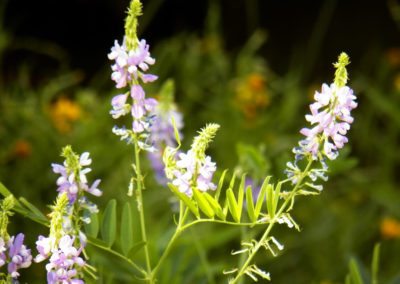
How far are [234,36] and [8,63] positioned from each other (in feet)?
3.61

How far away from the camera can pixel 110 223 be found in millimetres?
1194

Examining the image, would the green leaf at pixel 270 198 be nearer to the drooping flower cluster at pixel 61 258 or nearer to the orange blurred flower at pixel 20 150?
the drooping flower cluster at pixel 61 258

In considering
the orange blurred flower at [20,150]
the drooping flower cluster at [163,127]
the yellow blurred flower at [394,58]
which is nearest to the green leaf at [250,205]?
the drooping flower cluster at [163,127]

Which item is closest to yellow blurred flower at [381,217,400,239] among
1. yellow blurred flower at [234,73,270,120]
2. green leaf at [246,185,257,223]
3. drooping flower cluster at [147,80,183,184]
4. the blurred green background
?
the blurred green background

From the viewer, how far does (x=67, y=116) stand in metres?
2.65

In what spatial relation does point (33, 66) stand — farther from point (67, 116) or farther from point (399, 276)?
point (399, 276)

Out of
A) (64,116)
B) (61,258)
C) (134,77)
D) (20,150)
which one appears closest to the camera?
(61,258)

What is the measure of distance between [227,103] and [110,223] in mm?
1739

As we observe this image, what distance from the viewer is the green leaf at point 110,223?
118 cm

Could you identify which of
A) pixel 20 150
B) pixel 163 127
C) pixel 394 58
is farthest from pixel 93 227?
pixel 394 58

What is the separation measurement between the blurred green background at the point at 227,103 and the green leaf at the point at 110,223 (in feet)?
0.70

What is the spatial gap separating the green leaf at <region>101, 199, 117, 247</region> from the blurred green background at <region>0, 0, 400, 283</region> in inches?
8.4

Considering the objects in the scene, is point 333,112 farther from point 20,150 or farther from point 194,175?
point 20,150

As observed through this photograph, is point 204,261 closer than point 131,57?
No
